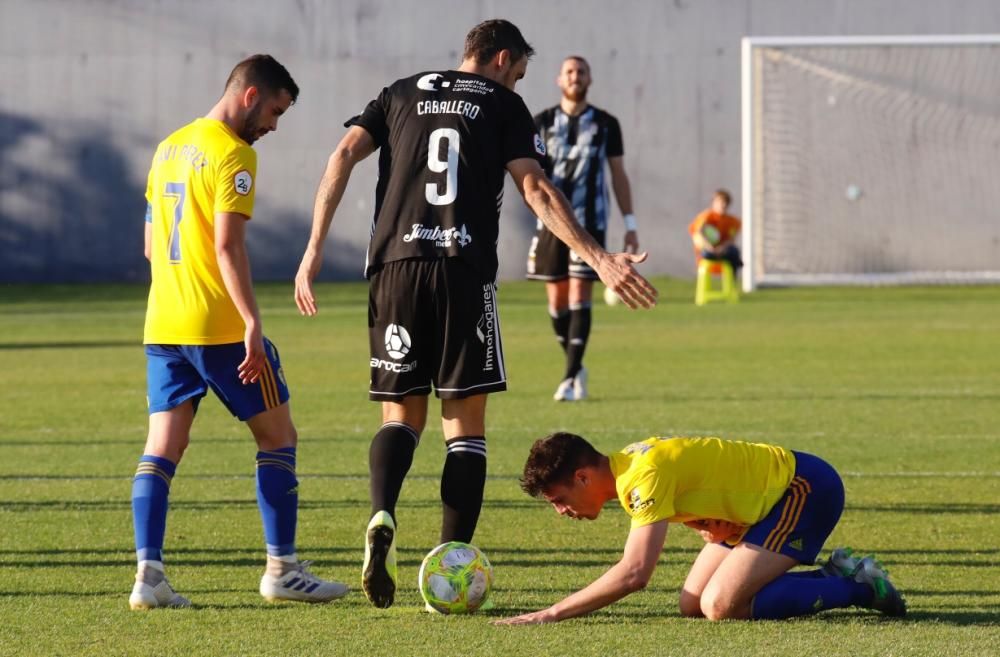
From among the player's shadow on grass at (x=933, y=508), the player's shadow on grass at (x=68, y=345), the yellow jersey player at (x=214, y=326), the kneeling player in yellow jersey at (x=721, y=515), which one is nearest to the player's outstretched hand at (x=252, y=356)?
the yellow jersey player at (x=214, y=326)

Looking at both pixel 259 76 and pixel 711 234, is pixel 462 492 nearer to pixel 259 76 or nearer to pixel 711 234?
pixel 259 76

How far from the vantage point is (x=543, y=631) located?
4930 millimetres

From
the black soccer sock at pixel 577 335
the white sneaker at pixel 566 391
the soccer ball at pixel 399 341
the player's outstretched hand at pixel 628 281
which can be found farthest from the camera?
the white sneaker at pixel 566 391

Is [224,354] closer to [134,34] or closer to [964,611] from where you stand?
[964,611]

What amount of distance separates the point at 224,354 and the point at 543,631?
144 cm

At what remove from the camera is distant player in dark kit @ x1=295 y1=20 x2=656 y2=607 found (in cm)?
559

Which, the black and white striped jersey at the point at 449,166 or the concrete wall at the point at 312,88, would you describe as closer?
the black and white striped jersey at the point at 449,166

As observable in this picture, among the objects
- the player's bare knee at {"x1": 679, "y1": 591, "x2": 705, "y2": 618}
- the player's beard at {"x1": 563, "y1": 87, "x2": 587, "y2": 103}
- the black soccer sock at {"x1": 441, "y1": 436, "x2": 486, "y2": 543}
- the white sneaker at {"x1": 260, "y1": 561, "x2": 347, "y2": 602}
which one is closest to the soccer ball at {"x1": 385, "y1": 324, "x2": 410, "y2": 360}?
the black soccer sock at {"x1": 441, "y1": 436, "x2": 486, "y2": 543}

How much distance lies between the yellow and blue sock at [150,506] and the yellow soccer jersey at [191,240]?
433 mm

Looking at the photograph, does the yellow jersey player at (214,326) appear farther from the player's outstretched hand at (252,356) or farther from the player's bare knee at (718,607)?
the player's bare knee at (718,607)

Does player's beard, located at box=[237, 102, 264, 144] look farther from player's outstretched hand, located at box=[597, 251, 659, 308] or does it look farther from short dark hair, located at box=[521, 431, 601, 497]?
short dark hair, located at box=[521, 431, 601, 497]

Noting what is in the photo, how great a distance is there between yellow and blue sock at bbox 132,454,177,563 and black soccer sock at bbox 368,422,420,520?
69 cm

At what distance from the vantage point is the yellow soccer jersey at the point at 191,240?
17.5 ft

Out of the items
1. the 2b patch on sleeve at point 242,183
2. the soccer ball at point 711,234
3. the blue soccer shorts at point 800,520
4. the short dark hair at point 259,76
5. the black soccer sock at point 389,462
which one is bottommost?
the blue soccer shorts at point 800,520
